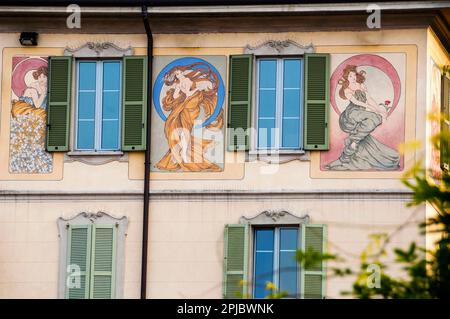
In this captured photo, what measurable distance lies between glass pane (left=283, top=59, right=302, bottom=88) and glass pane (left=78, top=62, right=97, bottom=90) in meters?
3.02

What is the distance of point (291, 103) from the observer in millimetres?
25578

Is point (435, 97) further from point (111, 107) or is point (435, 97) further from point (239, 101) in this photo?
point (111, 107)

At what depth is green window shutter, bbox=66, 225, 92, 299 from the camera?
83.4 ft

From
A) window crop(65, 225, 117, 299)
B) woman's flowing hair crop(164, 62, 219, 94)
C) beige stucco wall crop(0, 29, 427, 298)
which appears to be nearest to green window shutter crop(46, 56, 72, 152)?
beige stucco wall crop(0, 29, 427, 298)

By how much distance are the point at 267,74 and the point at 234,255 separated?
9.46 feet

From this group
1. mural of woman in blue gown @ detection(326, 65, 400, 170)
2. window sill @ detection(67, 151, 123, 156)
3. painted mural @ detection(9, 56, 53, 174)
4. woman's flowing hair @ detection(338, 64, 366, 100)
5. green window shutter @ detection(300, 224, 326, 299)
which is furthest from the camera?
painted mural @ detection(9, 56, 53, 174)

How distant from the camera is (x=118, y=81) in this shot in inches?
1021

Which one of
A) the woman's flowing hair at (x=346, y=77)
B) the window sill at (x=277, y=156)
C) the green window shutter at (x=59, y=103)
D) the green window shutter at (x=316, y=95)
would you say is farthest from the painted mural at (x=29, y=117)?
the woman's flowing hair at (x=346, y=77)

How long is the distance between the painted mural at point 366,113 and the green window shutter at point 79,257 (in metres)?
3.82

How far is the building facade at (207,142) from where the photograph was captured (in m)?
25.2

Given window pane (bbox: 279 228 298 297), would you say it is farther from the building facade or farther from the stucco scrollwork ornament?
the stucco scrollwork ornament

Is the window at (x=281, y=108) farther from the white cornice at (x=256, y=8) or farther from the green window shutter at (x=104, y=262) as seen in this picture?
the green window shutter at (x=104, y=262)

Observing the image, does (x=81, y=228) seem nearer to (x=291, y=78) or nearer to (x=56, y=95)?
(x=56, y=95)

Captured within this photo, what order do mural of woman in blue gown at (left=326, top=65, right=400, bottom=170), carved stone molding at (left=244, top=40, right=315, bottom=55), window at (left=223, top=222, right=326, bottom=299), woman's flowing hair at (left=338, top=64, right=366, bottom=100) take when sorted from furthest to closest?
carved stone molding at (left=244, top=40, right=315, bottom=55)
woman's flowing hair at (left=338, top=64, right=366, bottom=100)
mural of woman in blue gown at (left=326, top=65, right=400, bottom=170)
window at (left=223, top=222, right=326, bottom=299)
